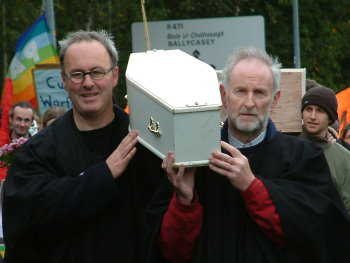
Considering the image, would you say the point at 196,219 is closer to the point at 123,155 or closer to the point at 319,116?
the point at 123,155

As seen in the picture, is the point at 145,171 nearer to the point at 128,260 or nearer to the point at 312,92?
the point at 128,260

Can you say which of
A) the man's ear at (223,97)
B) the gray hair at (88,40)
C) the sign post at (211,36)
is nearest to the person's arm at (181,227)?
the man's ear at (223,97)

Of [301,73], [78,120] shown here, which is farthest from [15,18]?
[78,120]

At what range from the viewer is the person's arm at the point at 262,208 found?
4.95 m

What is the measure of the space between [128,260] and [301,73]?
2998 millimetres

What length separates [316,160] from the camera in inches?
207

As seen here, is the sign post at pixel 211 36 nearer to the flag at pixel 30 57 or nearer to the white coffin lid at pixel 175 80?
the flag at pixel 30 57

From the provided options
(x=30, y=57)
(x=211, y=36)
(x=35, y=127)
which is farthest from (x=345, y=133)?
(x=30, y=57)

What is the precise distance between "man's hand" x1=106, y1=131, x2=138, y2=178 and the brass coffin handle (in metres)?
0.22

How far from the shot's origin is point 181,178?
4887 mm

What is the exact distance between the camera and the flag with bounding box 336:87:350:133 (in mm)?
10373

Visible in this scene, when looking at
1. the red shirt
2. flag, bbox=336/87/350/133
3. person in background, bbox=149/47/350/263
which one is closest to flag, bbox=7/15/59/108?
flag, bbox=336/87/350/133

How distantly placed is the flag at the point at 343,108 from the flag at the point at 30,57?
461 centimetres

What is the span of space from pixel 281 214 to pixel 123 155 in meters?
0.83
